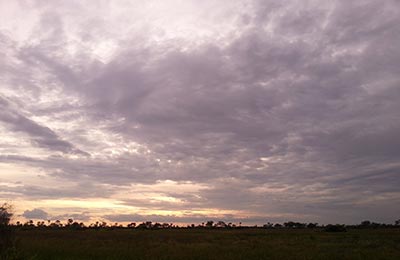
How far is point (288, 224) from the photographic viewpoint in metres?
167

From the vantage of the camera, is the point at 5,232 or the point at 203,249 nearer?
the point at 5,232

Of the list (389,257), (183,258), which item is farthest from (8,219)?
(389,257)

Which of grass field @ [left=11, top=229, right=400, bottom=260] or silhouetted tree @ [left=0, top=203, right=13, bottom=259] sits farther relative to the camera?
grass field @ [left=11, top=229, right=400, bottom=260]

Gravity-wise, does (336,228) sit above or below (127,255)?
above

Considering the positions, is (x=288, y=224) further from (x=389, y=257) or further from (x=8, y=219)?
(x=8, y=219)

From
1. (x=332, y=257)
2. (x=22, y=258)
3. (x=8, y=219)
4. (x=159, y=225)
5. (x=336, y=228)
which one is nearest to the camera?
(x=22, y=258)

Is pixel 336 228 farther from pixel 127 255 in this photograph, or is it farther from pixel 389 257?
pixel 127 255

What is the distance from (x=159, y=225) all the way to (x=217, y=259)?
127 m

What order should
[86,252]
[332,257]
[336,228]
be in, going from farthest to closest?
[336,228] → [86,252] → [332,257]

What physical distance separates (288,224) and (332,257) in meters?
146

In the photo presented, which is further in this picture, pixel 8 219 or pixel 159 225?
pixel 159 225

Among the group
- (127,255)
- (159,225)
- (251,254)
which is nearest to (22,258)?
(127,255)

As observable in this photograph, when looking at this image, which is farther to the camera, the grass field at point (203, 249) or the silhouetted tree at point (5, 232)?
the grass field at point (203, 249)

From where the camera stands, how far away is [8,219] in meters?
21.5
